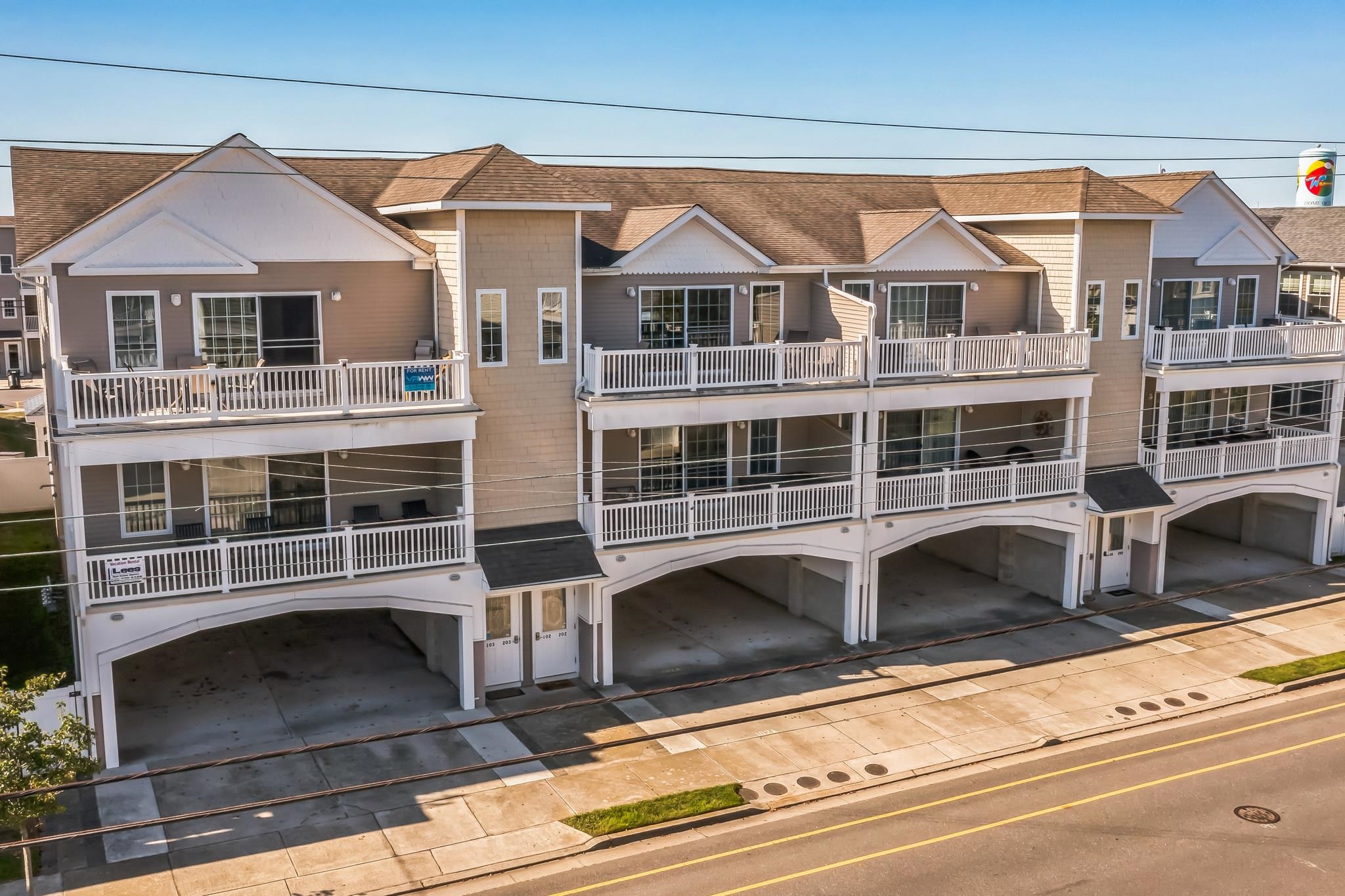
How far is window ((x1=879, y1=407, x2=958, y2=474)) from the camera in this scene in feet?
101

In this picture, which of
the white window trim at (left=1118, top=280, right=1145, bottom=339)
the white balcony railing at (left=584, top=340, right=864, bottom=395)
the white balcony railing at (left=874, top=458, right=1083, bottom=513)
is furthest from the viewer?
the white window trim at (left=1118, top=280, right=1145, bottom=339)

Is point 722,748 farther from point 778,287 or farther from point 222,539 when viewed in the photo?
point 778,287

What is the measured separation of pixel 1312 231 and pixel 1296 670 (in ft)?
68.6

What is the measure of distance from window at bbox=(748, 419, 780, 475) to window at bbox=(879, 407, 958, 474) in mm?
2746

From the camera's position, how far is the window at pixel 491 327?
24031 mm

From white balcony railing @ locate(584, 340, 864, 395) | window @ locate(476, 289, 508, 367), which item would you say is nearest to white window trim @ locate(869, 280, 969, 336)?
white balcony railing @ locate(584, 340, 864, 395)

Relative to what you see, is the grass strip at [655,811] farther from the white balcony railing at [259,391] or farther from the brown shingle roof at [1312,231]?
the brown shingle roof at [1312,231]

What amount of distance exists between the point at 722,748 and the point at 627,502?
218 inches

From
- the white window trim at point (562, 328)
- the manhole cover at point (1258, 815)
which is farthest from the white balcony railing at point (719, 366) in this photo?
the manhole cover at point (1258, 815)

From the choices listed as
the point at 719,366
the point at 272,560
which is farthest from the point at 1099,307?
the point at 272,560

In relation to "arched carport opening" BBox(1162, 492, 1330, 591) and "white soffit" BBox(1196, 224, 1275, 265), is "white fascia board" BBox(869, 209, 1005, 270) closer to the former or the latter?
"white soffit" BBox(1196, 224, 1275, 265)

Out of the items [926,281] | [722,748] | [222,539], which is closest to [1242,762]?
[722,748]

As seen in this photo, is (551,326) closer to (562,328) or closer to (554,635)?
(562,328)

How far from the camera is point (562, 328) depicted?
24891 millimetres
